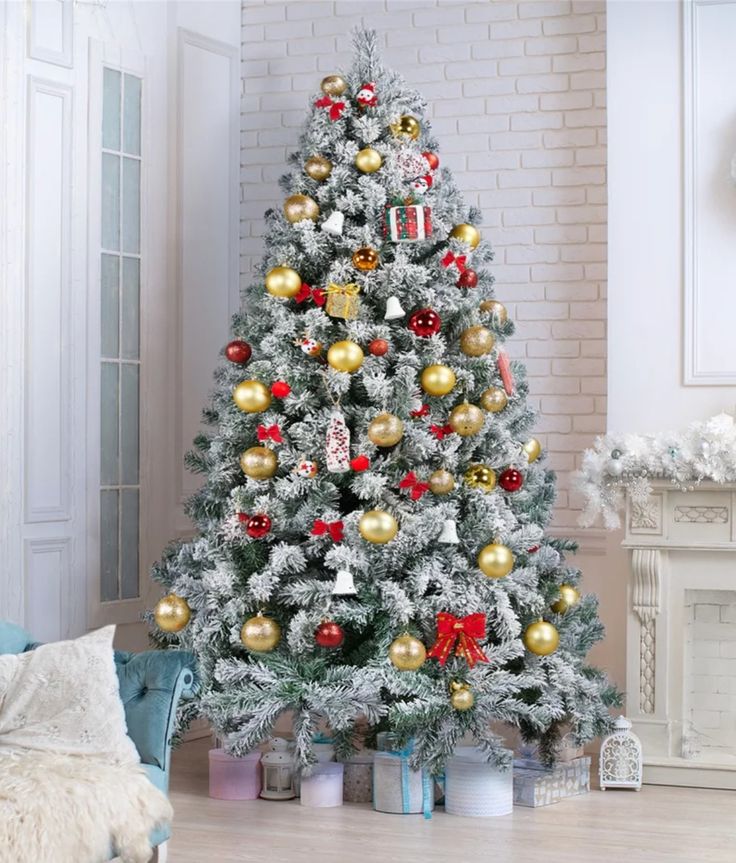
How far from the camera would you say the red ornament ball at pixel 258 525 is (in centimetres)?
414

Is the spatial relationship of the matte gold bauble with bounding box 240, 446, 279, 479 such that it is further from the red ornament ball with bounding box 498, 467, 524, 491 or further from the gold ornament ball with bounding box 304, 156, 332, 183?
the gold ornament ball with bounding box 304, 156, 332, 183

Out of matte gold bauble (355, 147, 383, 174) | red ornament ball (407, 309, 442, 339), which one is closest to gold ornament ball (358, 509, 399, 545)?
red ornament ball (407, 309, 442, 339)

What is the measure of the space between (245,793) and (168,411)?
65.3 inches

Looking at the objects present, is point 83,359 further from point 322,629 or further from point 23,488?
point 322,629

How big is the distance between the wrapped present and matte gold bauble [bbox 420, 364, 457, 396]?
132cm

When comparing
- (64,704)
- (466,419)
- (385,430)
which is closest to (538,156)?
(466,419)

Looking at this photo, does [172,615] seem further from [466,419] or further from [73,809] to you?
[73,809]

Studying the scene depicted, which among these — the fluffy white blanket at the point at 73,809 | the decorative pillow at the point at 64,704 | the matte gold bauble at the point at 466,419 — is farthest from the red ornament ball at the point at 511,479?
the fluffy white blanket at the point at 73,809

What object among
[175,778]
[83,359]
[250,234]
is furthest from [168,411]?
[175,778]

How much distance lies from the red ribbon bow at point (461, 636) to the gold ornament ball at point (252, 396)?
2.94ft

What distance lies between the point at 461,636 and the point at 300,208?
151 centimetres

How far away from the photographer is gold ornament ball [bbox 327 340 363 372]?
13.4ft

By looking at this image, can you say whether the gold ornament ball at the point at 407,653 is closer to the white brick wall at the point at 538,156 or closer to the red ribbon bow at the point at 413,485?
the red ribbon bow at the point at 413,485

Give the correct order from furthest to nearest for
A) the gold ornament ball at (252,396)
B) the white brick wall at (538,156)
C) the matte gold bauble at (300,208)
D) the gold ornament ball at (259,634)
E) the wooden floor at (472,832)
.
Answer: the white brick wall at (538,156) < the matte gold bauble at (300,208) < the gold ornament ball at (252,396) < the gold ornament ball at (259,634) < the wooden floor at (472,832)
